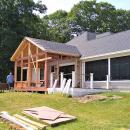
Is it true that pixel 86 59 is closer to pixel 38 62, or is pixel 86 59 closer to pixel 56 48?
pixel 56 48

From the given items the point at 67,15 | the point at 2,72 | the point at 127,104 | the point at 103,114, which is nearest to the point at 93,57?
the point at 127,104

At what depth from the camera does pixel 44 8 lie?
50531mm

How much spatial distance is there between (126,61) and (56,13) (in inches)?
1597

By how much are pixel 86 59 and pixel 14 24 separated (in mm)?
A: 19951

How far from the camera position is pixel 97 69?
27.8m

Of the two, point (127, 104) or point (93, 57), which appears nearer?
point (127, 104)

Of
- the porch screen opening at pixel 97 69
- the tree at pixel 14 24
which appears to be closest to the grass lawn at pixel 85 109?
the porch screen opening at pixel 97 69

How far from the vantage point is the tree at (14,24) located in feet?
142

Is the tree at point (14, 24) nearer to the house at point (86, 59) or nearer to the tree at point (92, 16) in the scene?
the house at point (86, 59)

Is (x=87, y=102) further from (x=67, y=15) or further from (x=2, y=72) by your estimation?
(x=67, y=15)

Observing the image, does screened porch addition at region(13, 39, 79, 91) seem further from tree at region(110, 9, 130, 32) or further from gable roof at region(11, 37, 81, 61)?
tree at region(110, 9, 130, 32)

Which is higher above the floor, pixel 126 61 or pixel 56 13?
pixel 56 13

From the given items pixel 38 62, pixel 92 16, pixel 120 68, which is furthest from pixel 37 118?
pixel 92 16

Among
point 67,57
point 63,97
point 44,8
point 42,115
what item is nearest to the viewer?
point 42,115
